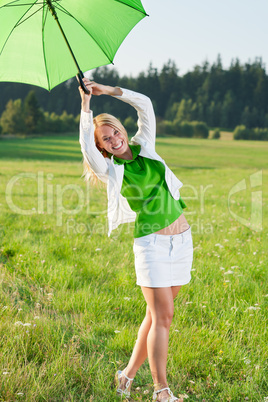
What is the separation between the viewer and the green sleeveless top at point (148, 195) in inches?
107

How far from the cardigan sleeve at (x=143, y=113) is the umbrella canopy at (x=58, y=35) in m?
0.64

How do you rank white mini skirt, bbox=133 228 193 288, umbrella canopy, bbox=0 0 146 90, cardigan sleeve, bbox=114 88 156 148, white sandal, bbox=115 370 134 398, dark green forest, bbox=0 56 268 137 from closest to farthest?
white mini skirt, bbox=133 228 193 288, white sandal, bbox=115 370 134 398, cardigan sleeve, bbox=114 88 156 148, umbrella canopy, bbox=0 0 146 90, dark green forest, bbox=0 56 268 137

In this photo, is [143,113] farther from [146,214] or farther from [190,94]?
[190,94]

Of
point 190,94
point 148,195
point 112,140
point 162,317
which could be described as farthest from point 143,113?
point 190,94

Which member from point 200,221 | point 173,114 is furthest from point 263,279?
point 173,114

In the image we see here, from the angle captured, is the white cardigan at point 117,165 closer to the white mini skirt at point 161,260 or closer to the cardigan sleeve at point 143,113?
the cardigan sleeve at point 143,113

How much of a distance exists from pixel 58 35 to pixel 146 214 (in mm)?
1922

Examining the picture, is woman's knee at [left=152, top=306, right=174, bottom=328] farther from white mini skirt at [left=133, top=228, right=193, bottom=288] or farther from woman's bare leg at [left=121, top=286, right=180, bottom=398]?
white mini skirt at [left=133, top=228, right=193, bottom=288]

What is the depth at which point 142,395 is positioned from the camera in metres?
2.86

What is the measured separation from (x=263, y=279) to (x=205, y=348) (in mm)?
1717

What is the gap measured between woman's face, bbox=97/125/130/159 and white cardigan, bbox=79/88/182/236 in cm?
10

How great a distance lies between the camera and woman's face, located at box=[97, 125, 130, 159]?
110 inches

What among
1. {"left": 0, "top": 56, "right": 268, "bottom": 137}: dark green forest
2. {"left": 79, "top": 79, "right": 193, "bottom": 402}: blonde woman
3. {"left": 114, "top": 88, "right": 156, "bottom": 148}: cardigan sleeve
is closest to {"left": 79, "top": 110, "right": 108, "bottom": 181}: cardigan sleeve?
{"left": 79, "top": 79, "right": 193, "bottom": 402}: blonde woman

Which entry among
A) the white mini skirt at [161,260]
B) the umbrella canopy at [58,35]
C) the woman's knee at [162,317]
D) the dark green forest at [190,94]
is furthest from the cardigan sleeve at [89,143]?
the dark green forest at [190,94]
